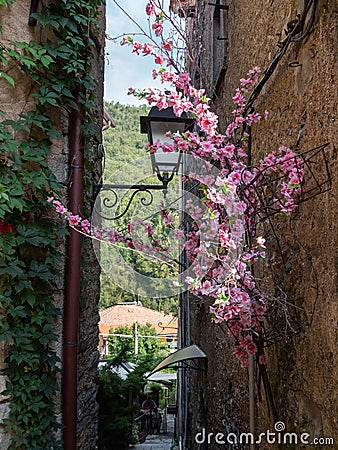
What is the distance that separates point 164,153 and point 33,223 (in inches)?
49.3

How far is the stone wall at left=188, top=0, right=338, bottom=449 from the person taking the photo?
4.94ft

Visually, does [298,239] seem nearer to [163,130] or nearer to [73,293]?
[73,293]

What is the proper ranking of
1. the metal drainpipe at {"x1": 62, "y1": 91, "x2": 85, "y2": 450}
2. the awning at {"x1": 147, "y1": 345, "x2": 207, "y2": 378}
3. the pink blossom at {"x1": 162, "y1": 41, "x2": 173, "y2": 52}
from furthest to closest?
the awning at {"x1": 147, "y1": 345, "x2": 207, "y2": 378} → the metal drainpipe at {"x1": 62, "y1": 91, "x2": 85, "y2": 450} → the pink blossom at {"x1": 162, "y1": 41, "x2": 173, "y2": 52}

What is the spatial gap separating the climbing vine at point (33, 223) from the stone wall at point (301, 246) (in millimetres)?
1133

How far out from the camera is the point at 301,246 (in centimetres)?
179

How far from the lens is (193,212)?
7.40 feet

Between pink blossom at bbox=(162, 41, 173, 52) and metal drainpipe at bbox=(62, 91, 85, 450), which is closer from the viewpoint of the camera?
pink blossom at bbox=(162, 41, 173, 52)

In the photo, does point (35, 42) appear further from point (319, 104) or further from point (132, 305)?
point (132, 305)

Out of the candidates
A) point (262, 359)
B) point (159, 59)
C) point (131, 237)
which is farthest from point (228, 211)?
point (131, 237)

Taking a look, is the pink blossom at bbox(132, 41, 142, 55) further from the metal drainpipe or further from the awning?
the awning

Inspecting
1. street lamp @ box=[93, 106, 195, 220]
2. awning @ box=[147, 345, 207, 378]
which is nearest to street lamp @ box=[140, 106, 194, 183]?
street lamp @ box=[93, 106, 195, 220]

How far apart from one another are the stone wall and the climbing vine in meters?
1.13

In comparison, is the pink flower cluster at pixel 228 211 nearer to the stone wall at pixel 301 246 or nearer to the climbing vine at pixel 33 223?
the stone wall at pixel 301 246

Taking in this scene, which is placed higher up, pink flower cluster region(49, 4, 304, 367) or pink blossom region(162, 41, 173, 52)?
pink blossom region(162, 41, 173, 52)
